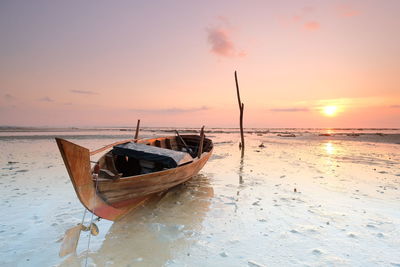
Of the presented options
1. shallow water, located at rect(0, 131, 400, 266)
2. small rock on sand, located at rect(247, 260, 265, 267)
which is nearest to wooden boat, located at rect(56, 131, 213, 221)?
shallow water, located at rect(0, 131, 400, 266)

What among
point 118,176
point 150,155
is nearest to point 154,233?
point 118,176

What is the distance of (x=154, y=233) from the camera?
4281 mm

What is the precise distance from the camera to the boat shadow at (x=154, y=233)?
345 centimetres

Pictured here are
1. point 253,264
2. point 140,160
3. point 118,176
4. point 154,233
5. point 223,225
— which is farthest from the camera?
point 140,160

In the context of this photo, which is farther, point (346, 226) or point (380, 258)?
point (346, 226)

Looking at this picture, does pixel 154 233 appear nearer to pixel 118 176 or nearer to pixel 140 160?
pixel 118 176

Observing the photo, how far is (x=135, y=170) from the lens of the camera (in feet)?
21.9

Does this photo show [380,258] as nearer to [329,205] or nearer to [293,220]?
[293,220]

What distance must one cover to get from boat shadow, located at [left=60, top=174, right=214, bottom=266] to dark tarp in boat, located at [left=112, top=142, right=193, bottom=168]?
1.14 metres

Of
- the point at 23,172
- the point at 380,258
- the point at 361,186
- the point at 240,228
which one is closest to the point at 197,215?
the point at 240,228

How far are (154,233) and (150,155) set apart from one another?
6.87 ft

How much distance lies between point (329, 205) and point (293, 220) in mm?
1557

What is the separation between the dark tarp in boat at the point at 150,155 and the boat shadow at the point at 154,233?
3.74ft

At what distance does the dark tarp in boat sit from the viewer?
575 centimetres
